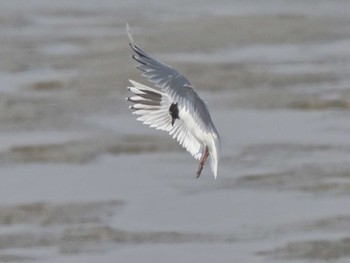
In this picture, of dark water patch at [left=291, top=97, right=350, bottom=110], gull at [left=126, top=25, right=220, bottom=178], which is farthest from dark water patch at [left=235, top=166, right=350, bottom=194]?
gull at [left=126, top=25, right=220, bottom=178]

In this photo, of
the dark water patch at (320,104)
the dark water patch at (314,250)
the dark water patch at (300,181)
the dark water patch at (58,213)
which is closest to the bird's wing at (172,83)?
the dark water patch at (314,250)

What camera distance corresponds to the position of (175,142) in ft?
33.5

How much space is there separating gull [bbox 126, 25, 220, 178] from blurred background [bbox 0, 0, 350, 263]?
4.66ft

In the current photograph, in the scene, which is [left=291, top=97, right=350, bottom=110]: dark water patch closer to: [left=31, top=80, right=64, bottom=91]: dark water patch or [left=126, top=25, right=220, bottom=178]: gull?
[left=31, top=80, right=64, bottom=91]: dark water patch

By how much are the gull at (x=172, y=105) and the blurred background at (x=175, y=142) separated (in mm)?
1419

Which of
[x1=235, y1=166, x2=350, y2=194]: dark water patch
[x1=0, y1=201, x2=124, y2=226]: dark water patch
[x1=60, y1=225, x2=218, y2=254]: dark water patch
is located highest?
[x1=235, y1=166, x2=350, y2=194]: dark water patch

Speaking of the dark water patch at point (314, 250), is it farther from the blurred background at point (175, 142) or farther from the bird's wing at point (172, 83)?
the bird's wing at point (172, 83)

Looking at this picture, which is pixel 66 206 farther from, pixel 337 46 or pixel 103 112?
pixel 337 46

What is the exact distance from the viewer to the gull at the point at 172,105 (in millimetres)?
6395

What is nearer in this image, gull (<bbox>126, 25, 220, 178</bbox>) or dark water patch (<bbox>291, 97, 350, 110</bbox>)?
gull (<bbox>126, 25, 220, 178</bbox>)

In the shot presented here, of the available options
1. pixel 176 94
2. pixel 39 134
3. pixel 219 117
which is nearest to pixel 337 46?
pixel 219 117

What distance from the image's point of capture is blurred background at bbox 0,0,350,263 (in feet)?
26.8

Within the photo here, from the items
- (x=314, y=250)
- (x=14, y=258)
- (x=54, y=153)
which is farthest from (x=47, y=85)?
(x=314, y=250)

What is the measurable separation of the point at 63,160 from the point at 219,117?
1546 mm
